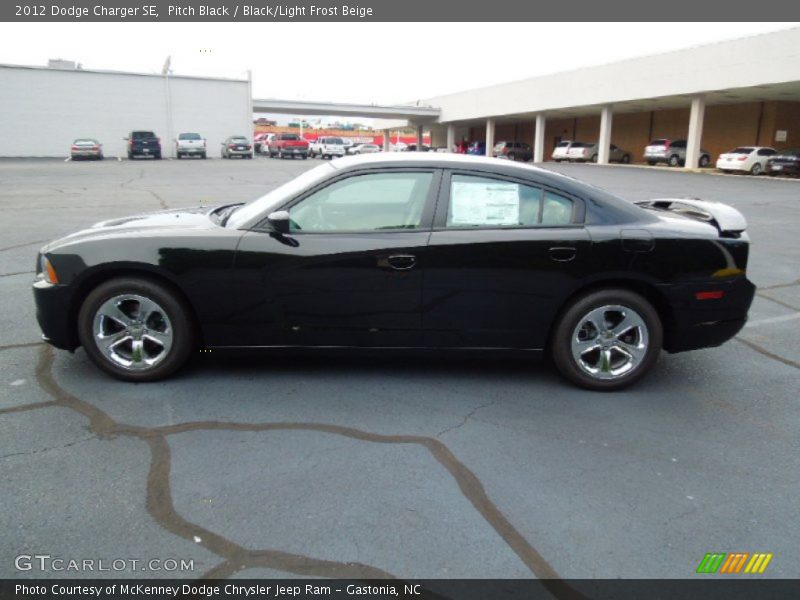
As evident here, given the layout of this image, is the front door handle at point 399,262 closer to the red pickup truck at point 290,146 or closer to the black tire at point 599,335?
the black tire at point 599,335

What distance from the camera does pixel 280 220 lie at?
13.3ft

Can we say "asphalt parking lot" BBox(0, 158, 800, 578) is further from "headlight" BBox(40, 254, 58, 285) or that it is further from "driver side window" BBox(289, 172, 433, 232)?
"driver side window" BBox(289, 172, 433, 232)

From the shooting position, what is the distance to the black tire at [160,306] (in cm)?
416

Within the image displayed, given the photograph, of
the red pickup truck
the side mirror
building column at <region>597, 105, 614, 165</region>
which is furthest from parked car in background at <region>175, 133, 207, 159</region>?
the side mirror

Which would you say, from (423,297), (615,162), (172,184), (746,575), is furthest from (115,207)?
(615,162)

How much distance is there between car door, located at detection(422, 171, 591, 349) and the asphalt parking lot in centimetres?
44

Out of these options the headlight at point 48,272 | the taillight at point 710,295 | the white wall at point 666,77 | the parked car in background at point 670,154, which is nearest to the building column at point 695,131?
the white wall at point 666,77

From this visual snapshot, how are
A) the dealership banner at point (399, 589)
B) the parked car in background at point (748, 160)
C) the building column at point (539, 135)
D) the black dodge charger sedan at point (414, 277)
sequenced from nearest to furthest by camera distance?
the dealership banner at point (399, 589) < the black dodge charger sedan at point (414, 277) < the parked car in background at point (748, 160) < the building column at point (539, 135)

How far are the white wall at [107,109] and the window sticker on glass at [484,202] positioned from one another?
152 ft

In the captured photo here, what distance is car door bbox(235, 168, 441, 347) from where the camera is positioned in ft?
13.5

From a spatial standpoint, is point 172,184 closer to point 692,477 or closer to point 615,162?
point 692,477

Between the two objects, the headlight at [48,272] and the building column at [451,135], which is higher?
the building column at [451,135]

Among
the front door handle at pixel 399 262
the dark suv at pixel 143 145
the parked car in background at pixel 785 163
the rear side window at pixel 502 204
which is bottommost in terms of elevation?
the front door handle at pixel 399 262

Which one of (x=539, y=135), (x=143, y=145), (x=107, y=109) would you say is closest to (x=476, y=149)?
(x=539, y=135)
